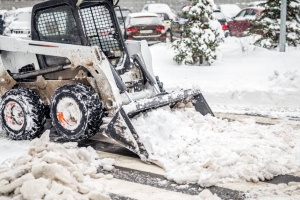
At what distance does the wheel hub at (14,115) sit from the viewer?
6272 millimetres

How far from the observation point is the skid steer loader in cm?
564

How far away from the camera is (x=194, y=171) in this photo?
470cm

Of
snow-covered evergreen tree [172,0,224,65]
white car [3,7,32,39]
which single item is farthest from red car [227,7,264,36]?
white car [3,7,32,39]

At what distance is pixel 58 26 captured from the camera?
250 inches

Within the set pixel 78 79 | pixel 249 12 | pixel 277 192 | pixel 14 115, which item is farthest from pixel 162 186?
pixel 249 12

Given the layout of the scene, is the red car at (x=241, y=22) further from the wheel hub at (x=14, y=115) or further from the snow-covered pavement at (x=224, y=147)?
the wheel hub at (x=14, y=115)

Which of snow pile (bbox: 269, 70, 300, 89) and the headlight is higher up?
the headlight

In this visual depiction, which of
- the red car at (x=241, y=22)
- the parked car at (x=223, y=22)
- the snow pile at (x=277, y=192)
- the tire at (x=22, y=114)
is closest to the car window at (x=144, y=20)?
the parked car at (x=223, y=22)

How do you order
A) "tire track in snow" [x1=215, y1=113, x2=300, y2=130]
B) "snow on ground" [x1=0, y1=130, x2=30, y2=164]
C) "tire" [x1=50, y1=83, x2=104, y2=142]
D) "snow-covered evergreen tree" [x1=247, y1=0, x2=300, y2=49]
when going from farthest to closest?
"snow-covered evergreen tree" [x1=247, y1=0, x2=300, y2=49] < "tire track in snow" [x1=215, y1=113, x2=300, y2=130] < "tire" [x1=50, y1=83, x2=104, y2=142] < "snow on ground" [x1=0, y1=130, x2=30, y2=164]

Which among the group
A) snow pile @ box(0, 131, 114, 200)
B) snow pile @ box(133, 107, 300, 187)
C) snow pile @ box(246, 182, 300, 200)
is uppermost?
snow pile @ box(0, 131, 114, 200)

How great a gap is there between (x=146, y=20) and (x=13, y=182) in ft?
49.6

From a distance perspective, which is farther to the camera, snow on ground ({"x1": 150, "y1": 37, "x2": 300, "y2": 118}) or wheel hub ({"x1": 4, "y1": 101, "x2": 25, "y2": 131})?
snow on ground ({"x1": 150, "y1": 37, "x2": 300, "y2": 118})

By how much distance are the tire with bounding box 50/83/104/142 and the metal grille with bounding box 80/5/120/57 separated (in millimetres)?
1256

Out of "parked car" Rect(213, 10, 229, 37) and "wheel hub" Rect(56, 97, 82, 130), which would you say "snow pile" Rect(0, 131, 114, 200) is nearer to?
"wheel hub" Rect(56, 97, 82, 130)
